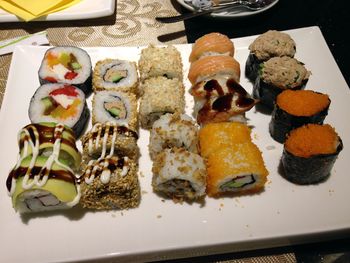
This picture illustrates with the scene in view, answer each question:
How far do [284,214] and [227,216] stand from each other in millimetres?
279

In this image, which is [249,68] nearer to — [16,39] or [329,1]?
[329,1]

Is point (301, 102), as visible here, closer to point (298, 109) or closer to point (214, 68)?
point (298, 109)

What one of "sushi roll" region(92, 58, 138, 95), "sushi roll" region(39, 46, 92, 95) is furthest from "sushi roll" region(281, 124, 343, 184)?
"sushi roll" region(39, 46, 92, 95)

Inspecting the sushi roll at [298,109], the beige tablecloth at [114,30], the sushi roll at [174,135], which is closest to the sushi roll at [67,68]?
the beige tablecloth at [114,30]

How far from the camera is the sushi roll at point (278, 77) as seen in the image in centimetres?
227

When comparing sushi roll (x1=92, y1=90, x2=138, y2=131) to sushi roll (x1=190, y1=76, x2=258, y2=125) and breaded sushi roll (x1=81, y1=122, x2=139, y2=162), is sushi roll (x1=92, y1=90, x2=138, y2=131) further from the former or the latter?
sushi roll (x1=190, y1=76, x2=258, y2=125)

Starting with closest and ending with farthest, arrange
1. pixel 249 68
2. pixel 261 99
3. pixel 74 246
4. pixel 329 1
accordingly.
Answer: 1. pixel 74 246
2. pixel 261 99
3. pixel 249 68
4. pixel 329 1

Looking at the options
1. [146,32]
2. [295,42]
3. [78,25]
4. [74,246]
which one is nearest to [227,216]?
[74,246]

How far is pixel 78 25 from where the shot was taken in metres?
3.20

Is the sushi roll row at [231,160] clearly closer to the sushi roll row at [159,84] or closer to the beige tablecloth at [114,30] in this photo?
the sushi roll row at [159,84]

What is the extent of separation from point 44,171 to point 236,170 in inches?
35.9

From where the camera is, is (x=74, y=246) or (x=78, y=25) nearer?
(x=74, y=246)

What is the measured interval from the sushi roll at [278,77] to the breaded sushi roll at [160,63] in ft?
1.70

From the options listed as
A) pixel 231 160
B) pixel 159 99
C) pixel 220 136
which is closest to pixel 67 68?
pixel 159 99
